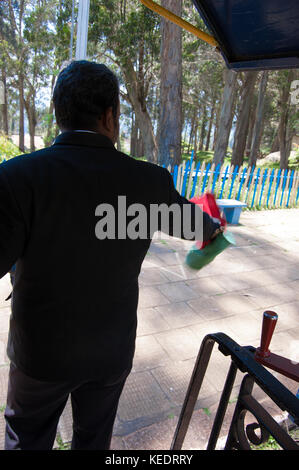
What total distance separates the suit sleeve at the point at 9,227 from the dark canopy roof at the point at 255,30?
1.28m

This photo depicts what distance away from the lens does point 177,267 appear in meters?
4.72

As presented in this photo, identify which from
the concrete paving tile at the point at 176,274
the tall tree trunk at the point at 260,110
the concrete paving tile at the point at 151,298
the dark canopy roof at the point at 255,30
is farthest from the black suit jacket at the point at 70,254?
the tall tree trunk at the point at 260,110

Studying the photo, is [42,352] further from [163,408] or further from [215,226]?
[163,408]

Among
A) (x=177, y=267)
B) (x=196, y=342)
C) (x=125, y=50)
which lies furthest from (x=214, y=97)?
(x=196, y=342)

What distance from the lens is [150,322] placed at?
10.5ft

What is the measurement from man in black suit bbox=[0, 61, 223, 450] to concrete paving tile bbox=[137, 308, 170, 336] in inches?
69.1

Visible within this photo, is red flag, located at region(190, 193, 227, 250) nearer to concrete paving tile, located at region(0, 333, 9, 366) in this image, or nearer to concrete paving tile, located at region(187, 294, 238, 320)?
concrete paving tile, located at region(0, 333, 9, 366)

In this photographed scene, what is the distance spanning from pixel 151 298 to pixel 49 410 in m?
2.49

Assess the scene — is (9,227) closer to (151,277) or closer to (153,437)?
(153,437)

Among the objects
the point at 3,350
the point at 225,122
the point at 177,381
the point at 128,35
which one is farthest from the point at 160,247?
the point at 128,35

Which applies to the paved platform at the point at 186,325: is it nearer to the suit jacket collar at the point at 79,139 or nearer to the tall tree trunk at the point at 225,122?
the suit jacket collar at the point at 79,139

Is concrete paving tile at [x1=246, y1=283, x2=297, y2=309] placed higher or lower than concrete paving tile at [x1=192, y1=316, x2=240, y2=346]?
higher

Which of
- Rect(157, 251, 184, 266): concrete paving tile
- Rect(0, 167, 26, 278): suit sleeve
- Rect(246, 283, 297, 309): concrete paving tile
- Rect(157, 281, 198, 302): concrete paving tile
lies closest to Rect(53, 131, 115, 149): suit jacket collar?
Rect(0, 167, 26, 278): suit sleeve

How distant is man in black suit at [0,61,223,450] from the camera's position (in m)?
0.98
